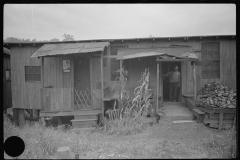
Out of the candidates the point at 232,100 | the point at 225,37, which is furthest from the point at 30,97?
the point at 225,37

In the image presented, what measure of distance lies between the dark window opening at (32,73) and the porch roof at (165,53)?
18.1ft

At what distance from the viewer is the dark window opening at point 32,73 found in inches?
382

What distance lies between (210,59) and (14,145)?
33.6 ft

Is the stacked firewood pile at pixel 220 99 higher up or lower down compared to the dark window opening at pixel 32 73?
lower down

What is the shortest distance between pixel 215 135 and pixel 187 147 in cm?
177

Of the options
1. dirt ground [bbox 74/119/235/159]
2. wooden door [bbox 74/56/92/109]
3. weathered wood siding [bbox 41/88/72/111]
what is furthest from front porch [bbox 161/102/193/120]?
wooden door [bbox 74/56/92/109]

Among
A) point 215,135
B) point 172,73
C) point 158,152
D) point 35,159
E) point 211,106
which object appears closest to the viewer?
point 35,159

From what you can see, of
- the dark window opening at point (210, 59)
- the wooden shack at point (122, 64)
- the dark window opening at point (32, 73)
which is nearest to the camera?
the wooden shack at point (122, 64)

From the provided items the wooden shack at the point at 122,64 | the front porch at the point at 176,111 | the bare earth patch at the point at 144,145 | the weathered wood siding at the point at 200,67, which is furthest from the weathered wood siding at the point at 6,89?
the front porch at the point at 176,111

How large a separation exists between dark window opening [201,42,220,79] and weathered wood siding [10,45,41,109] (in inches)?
409

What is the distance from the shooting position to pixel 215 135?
18.7ft

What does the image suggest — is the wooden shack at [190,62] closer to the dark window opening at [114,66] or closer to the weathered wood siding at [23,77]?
the dark window opening at [114,66]

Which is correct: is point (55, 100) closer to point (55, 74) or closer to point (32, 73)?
point (55, 74)

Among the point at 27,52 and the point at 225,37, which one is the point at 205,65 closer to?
the point at 225,37
